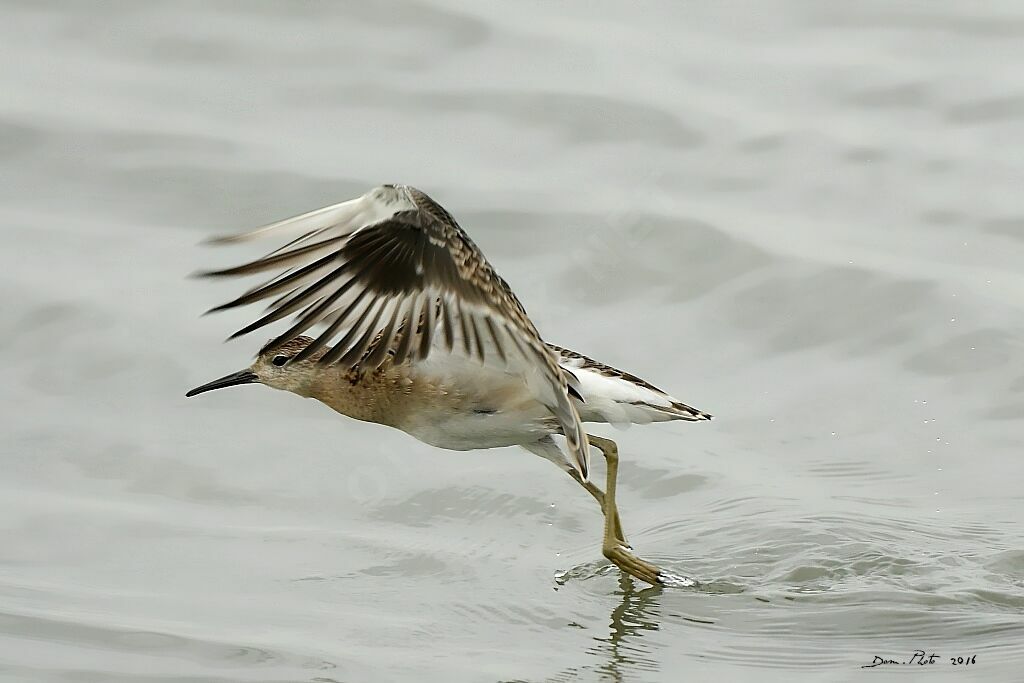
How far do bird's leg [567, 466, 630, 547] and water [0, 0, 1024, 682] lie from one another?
19 cm

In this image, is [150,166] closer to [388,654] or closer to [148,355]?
[148,355]

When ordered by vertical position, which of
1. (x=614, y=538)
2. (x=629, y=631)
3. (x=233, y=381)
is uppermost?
(x=233, y=381)

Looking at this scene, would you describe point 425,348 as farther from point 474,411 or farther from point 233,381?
point 233,381

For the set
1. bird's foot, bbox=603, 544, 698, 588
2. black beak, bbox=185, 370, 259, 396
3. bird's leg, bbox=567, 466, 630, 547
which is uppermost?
black beak, bbox=185, 370, 259, 396

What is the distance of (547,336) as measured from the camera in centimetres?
877

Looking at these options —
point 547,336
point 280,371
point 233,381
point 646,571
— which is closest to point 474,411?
point 646,571

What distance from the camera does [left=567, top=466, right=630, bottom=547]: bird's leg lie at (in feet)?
22.7

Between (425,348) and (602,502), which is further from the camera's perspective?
(602,502)

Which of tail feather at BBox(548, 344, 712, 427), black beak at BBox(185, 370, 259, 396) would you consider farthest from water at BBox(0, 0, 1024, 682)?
tail feather at BBox(548, 344, 712, 427)

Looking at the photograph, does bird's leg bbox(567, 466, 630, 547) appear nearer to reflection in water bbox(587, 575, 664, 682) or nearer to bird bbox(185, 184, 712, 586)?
bird bbox(185, 184, 712, 586)

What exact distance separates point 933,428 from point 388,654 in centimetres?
336

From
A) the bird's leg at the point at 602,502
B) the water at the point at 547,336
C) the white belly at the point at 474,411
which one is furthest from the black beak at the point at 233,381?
the bird's leg at the point at 602,502

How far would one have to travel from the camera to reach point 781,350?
876 centimetres

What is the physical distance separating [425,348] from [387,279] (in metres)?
0.28
